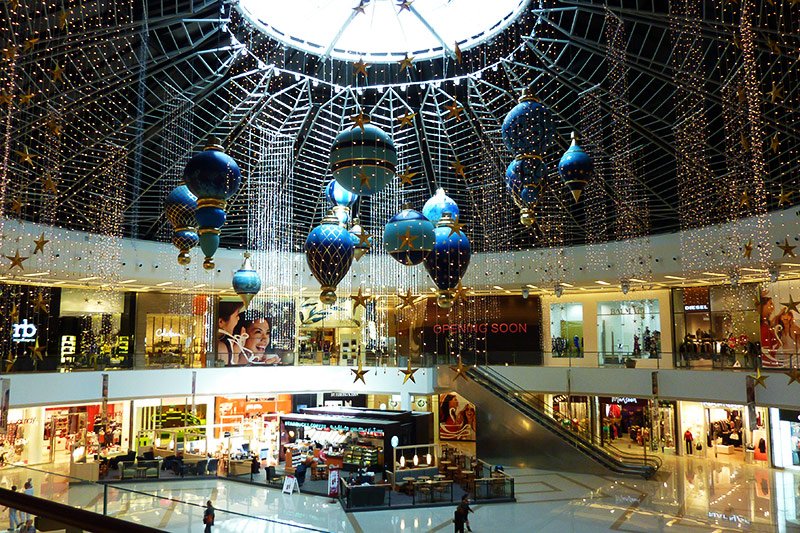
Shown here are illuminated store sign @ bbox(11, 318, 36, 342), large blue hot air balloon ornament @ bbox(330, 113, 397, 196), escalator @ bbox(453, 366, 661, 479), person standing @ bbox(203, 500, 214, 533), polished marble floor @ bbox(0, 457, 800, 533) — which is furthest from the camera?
illuminated store sign @ bbox(11, 318, 36, 342)

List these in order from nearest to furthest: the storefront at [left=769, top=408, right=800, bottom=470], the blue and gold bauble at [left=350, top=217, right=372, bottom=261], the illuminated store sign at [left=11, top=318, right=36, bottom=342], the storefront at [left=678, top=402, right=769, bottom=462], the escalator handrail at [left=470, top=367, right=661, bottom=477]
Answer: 1. the blue and gold bauble at [left=350, top=217, right=372, bottom=261]
2. the escalator handrail at [left=470, top=367, right=661, bottom=477]
3. the storefront at [left=769, top=408, right=800, bottom=470]
4. the storefront at [left=678, top=402, right=769, bottom=462]
5. the illuminated store sign at [left=11, top=318, right=36, bottom=342]

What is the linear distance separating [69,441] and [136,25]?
56.5ft

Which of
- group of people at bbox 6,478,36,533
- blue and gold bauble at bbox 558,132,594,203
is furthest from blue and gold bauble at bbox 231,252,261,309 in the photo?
group of people at bbox 6,478,36,533

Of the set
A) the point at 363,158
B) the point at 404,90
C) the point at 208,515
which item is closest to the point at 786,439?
the point at 404,90

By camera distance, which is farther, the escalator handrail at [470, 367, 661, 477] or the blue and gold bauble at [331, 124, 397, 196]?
the escalator handrail at [470, 367, 661, 477]

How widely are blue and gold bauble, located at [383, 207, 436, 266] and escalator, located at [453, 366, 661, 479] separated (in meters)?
15.0

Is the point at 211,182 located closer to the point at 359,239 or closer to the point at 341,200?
the point at 341,200

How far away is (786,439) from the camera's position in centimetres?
2044

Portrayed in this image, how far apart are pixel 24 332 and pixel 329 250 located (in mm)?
20863

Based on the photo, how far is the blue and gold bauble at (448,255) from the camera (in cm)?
754

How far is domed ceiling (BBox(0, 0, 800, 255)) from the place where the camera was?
35.8 feet

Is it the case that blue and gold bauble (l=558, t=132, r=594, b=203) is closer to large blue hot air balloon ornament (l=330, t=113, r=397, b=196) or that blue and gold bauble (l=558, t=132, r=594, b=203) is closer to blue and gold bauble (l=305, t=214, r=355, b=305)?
large blue hot air balloon ornament (l=330, t=113, r=397, b=196)

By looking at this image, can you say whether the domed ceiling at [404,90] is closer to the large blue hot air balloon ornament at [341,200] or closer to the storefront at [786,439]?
the large blue hot air balloon ornament at [341,200]

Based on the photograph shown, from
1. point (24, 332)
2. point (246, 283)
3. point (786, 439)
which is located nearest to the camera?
point (246, 283)
